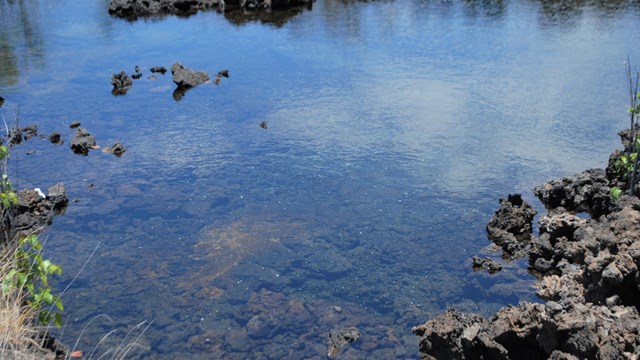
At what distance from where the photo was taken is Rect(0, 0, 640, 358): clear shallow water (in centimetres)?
1106

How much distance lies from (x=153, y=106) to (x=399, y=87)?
702 centimetres

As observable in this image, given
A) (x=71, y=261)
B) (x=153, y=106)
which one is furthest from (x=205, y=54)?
(x=71, y=261)

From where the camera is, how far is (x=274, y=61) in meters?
22.7

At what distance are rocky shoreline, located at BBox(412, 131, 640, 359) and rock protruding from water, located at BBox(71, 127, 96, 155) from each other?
9.87 meters

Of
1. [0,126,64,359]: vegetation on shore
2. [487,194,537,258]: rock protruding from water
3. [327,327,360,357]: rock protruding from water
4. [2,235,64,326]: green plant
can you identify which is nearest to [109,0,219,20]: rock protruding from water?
[487,194,537,258]: rock protruding from water

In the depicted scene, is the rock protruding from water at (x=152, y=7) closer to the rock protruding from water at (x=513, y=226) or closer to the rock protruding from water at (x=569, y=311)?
the rock protruding from water at (x=513, y=226)

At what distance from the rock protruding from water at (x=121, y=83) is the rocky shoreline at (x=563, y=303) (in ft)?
41.9

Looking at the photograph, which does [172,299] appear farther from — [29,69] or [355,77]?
[29,69]

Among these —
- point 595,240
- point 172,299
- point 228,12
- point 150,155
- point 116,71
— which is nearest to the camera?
point 595,240

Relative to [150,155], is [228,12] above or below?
above

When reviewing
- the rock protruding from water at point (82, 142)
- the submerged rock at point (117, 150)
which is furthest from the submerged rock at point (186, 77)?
the submerged rock at point (117, 150)

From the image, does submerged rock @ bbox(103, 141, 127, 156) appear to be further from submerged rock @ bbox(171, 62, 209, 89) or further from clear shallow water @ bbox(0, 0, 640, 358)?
submerged rock @ bbox(171, 62, 209, 89)

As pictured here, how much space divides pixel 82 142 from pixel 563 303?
1227 cm

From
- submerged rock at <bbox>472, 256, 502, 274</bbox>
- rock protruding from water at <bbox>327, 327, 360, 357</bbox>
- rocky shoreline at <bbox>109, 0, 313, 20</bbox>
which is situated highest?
rocky shoreline at <bbox>109, 0, 313, 20</bbox>
